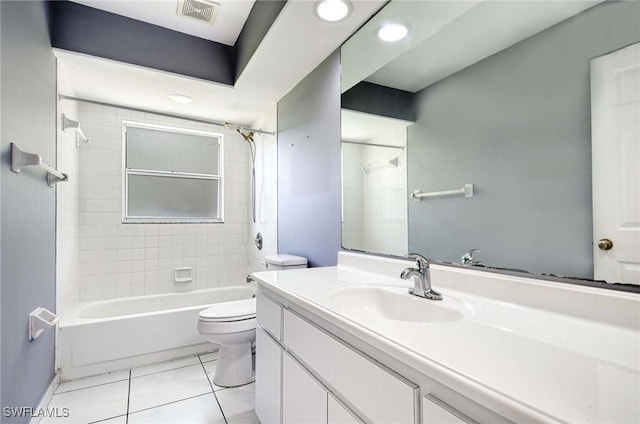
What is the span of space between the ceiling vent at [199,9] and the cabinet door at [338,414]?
2266 millimetres

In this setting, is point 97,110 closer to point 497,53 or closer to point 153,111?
point 153,111

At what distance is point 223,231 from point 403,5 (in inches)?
106

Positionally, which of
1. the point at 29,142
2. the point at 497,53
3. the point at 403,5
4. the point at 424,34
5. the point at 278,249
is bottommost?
the point at 278,249

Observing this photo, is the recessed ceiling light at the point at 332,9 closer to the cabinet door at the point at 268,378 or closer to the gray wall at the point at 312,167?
the gray wall at the point at 312,167

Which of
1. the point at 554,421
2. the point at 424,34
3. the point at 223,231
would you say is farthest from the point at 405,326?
the point at 223,231

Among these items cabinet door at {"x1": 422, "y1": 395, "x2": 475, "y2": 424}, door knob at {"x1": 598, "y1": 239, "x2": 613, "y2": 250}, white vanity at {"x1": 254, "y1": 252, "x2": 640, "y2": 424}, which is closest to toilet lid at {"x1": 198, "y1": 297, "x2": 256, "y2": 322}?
white vanity at {"x1": 254, "y1": 252, "x2": 640, "y2": 424}

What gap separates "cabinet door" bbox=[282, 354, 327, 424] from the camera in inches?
37.4

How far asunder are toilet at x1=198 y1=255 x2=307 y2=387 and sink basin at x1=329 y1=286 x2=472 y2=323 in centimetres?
96

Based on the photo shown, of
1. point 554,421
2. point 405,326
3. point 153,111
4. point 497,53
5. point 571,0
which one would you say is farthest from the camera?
point 153,111

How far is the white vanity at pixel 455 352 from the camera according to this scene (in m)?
0.47

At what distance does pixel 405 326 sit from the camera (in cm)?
75

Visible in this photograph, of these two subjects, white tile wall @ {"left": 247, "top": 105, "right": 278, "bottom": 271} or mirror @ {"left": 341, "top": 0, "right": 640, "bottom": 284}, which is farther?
white tile wall @ {"left": 247, "top": 105, "right": 278, "bottom": 271}

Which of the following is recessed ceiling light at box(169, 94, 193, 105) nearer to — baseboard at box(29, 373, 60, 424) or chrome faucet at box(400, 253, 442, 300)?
baseboard at box(29, 373, 60, 424)

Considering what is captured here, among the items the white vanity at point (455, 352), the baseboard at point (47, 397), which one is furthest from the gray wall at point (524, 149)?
the baseboard at point (47, 397)
